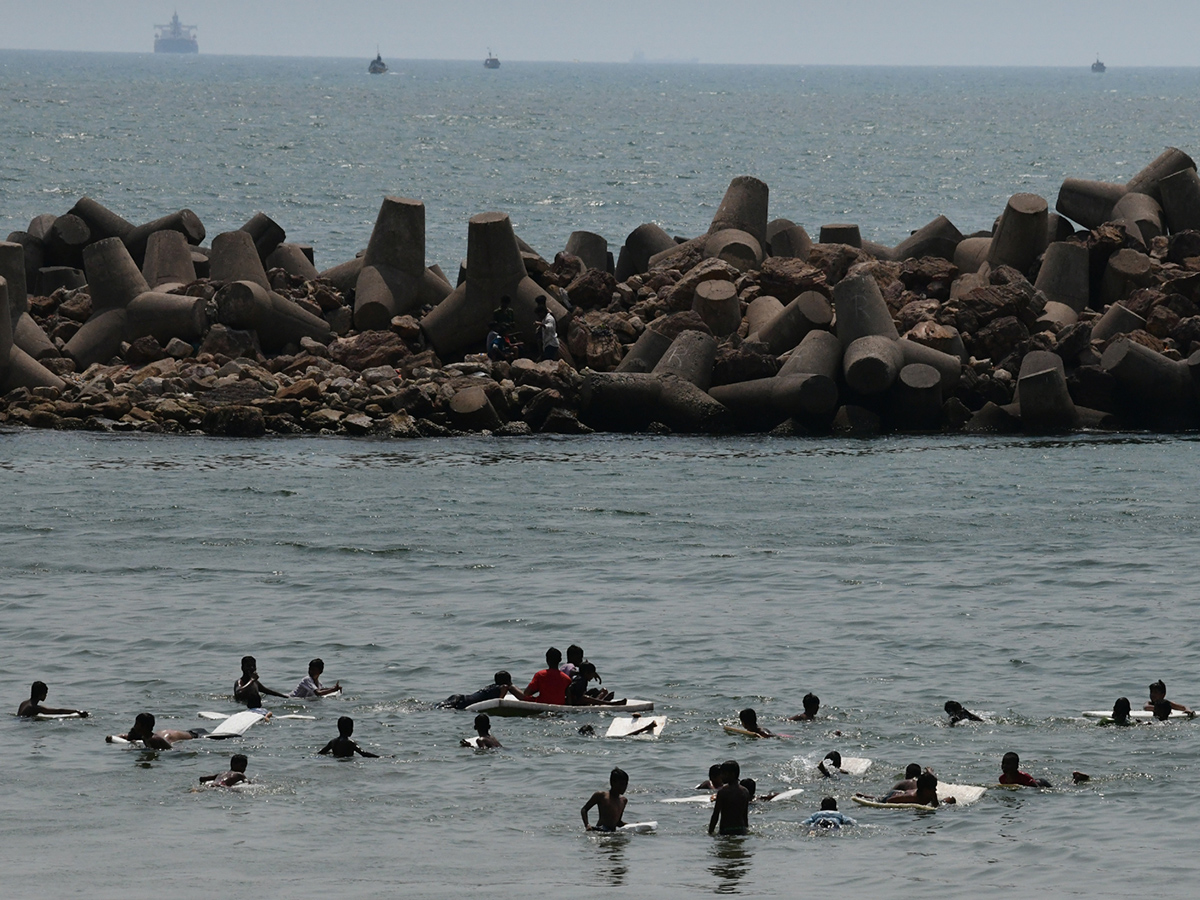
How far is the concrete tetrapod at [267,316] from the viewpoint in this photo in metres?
37.2

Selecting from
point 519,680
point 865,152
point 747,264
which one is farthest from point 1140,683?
point 865,152

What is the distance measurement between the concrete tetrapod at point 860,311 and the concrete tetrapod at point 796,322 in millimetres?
667

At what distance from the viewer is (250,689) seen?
21.4m

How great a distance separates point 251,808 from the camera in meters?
18.3

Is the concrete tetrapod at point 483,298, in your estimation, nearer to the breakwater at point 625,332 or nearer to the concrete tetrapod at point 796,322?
the breakwater at point 625,332

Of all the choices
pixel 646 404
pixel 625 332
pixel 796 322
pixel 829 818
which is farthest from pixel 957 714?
pixel 625 332

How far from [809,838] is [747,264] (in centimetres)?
2438

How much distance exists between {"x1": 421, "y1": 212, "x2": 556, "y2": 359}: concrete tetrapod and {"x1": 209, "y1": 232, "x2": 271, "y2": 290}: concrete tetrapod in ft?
14.1

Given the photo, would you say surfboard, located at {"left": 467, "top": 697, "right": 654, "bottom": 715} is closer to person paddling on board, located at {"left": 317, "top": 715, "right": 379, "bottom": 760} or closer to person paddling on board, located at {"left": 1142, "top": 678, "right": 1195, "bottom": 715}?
person paddling on board, located at {"left": 317, "top": 715, "right": 379, "bottom": 760}

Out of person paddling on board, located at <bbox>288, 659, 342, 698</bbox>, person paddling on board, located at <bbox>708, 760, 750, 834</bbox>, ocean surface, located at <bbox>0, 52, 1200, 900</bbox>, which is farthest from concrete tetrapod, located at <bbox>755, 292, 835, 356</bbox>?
person paddling on board, located at <bbox>708, 760, 750, 834</bbox>

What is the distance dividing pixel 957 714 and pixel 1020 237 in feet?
68.9

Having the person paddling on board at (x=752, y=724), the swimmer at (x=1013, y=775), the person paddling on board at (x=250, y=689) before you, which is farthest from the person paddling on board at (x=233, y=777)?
the swimmer at (x=1013, y=775)

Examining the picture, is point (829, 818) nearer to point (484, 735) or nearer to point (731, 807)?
point (731, 807)

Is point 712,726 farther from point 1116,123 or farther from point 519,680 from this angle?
point 1116,123
